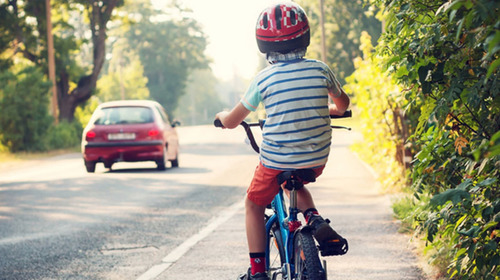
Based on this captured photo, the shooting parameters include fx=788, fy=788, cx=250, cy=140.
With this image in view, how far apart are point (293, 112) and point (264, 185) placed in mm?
457

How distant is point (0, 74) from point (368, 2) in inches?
1048

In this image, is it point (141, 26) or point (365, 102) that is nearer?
point (365, 102)

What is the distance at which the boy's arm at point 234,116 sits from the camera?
14.0 feet

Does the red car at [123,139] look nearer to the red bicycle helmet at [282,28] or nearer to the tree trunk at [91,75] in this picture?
the red bicycle helmet at [282,28]

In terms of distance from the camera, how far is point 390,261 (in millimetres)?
6930

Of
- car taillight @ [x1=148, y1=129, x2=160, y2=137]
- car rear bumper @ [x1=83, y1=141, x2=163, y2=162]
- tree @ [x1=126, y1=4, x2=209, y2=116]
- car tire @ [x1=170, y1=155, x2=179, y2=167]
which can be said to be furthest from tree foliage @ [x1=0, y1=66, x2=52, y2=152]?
tree @ [x1=126, y1=4, x2=209, y2=116]

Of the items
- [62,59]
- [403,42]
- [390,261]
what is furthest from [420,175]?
[62,59]

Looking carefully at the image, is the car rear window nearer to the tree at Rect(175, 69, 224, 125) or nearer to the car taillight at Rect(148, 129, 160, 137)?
the car taillight at Rect(148, 129, 160, 137)

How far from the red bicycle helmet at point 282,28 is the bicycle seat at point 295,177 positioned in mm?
652

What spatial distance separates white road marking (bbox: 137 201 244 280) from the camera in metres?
6.73

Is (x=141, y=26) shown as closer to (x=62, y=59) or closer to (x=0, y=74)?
(x=62, y=59)

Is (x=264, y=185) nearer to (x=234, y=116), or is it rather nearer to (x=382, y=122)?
(x=234, y=116)

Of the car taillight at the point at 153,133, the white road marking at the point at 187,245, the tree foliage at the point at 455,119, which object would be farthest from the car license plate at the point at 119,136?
the tree foliage at the point at 455,119

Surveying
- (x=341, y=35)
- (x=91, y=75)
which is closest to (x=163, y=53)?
(x=341, y=35)
